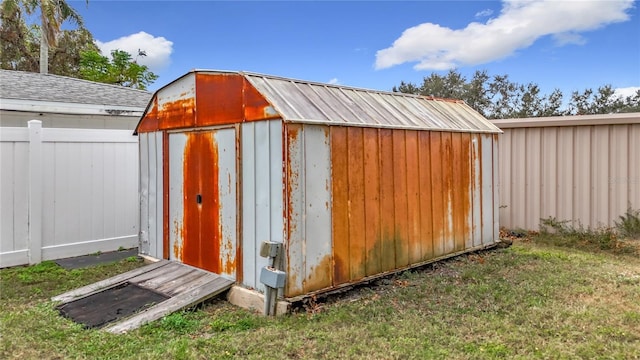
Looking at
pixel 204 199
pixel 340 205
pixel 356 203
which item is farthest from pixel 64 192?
pixel 356 203

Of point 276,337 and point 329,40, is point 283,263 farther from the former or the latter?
point 329,40

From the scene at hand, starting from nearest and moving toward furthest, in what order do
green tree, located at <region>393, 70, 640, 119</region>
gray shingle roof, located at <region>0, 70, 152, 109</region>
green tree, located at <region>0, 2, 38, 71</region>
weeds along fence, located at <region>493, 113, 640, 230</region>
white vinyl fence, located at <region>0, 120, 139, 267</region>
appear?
1. white vinyl fence, located at <region>0, 120, 139, 267</region>
2. weeds along fence, located at <region>493, 113, 640, 230</region>
3. gray shingle roof, located at <region>0, 70, 152, 109</region>
4. green tree, located at <region>0, 2, 38, 71</region>
5. green tree, located at <region>393, 70, 640, 119</region>

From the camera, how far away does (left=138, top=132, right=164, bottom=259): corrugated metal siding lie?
553 cm

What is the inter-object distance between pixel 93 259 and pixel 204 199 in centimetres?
251

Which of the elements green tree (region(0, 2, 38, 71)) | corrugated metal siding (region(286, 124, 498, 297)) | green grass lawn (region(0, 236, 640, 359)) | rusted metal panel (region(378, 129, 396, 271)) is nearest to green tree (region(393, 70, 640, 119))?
corrugated metal siding (region(286, 124, 498, 297))

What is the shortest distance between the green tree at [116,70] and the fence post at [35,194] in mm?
15644

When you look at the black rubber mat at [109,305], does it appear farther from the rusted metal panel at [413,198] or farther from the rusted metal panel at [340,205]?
the rusted metal panel at [413,198]

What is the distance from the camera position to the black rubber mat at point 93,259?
5.79 m

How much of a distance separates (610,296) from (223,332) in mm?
3809

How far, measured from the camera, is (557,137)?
7730 millimetres

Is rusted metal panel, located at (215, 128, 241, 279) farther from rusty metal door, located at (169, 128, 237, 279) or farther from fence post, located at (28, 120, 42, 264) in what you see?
fence post, located at (28, 120, 42, 264)

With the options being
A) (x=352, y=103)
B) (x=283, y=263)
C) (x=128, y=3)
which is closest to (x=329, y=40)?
(x=128, y=3)

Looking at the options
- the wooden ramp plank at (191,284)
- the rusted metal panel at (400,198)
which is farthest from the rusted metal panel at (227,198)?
the rusted metal panel at (400,198)

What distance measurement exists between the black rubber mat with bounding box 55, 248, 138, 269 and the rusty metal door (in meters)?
1.37
